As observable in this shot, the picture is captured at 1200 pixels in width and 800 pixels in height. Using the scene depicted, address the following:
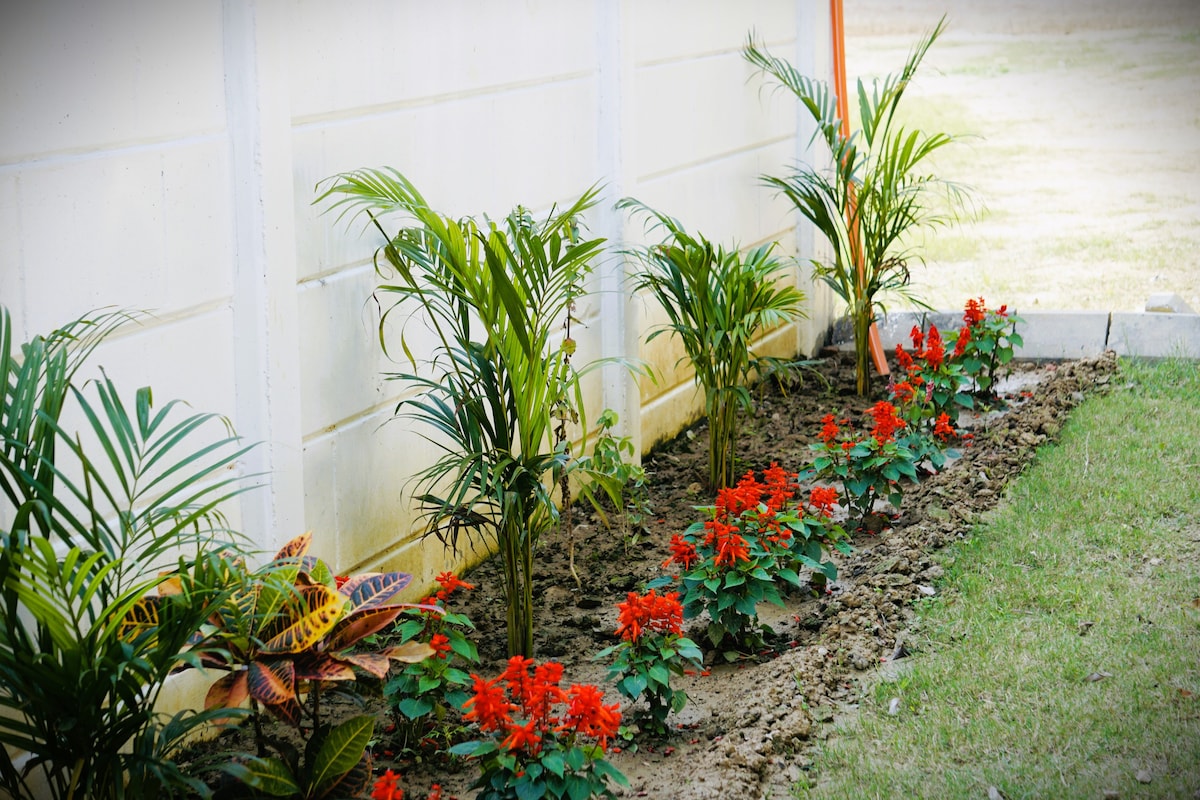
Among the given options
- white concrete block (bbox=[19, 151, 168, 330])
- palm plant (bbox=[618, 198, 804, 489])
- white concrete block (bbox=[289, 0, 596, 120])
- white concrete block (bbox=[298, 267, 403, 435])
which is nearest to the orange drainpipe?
palm plant (bbox=[618, 198, 804, 489])

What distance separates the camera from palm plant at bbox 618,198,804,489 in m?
4.82

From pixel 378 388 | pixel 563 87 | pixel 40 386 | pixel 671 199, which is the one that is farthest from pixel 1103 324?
pixel 40 386

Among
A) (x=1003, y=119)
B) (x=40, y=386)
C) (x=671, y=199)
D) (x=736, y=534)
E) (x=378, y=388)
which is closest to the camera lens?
(x=40, y=386)

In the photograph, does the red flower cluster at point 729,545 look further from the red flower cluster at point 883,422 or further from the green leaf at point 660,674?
the red flower cluster at point 883,422

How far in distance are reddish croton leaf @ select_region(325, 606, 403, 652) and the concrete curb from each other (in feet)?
13.1

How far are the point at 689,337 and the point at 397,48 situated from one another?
1664mm

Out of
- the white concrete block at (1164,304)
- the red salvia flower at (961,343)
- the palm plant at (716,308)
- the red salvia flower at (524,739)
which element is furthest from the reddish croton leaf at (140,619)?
the white concrete block at (1164,304)

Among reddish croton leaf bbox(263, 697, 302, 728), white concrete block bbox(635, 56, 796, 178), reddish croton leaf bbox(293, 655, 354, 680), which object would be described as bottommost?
reddish croton leaf bbox(263, 697, 302, 728)

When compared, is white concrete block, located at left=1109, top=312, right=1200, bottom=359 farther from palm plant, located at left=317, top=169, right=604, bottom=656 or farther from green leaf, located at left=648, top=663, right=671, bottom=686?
green leaf, located at left=648, top=663, right=671, bottom=686

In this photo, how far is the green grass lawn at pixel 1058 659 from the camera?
2.90 metres

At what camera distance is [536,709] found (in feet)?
8.70

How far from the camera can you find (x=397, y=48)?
12.6 ft

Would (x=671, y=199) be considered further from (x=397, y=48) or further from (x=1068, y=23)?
(x=1068, y=23)

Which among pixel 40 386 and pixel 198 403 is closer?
pixel 40 386
